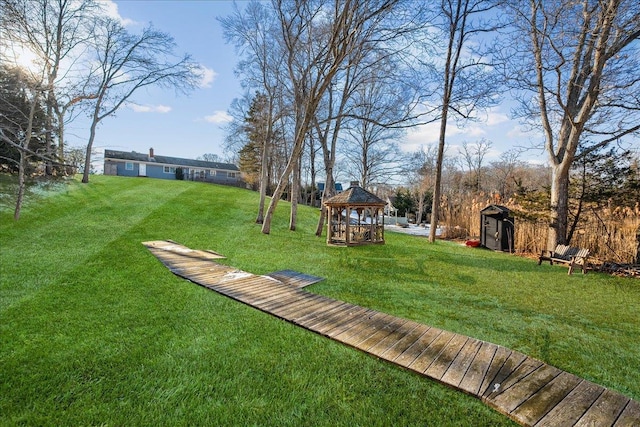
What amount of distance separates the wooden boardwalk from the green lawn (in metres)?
0.18

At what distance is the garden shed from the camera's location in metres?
10.5

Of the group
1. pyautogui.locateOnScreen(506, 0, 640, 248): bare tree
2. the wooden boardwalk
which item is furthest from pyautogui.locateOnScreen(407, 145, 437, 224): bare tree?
the wooden boardwalk

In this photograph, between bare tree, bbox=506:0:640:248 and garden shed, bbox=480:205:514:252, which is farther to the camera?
garden shed, bbox=480:205:514:252

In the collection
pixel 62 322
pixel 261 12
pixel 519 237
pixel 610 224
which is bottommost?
pixel 62 322

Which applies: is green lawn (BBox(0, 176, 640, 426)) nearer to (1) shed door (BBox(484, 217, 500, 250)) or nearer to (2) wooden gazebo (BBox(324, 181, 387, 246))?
(2) wooden gazebo (BBox(324, 181, 387, 246))

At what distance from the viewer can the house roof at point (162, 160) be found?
33.1 meters

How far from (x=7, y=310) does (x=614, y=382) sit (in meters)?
6.62

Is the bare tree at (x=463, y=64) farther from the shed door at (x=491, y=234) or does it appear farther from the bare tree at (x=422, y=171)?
the bare tree at (x=422, y=171)


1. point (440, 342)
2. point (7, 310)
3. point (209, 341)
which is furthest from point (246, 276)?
point (440, 342)

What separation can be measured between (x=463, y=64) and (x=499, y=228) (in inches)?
239

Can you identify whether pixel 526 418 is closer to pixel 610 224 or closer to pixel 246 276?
pixel 246 276

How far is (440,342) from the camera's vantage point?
325 cm

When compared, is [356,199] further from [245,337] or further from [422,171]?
[422,171]

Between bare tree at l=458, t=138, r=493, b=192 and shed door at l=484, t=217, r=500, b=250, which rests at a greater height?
bare tree at l=458, t=138, r=493, b=192
